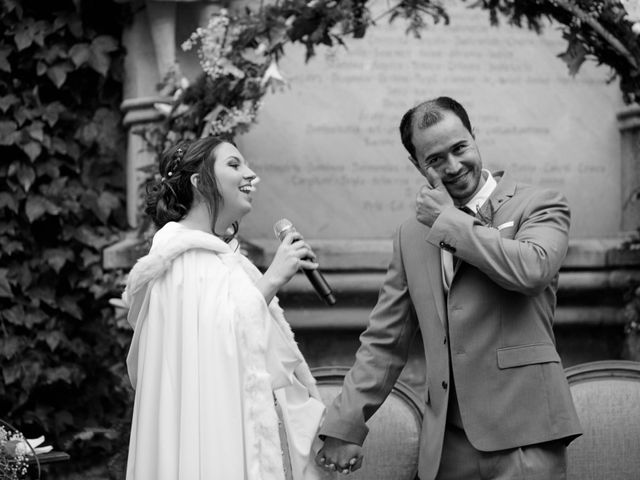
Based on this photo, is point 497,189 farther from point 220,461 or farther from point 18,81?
point 18,81

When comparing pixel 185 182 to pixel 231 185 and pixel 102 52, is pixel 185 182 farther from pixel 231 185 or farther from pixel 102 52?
pixel 102 52

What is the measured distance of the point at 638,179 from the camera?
5270 millimetres

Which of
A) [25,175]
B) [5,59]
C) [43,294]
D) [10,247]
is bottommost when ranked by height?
[43,294]

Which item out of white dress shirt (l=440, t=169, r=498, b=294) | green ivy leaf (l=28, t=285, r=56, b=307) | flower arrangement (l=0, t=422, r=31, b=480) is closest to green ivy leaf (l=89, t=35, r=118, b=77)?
green ivy leaf (l=28, t=285, r=56, b=307)

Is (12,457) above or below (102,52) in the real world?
below

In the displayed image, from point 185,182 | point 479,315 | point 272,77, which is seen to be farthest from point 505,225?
point 272,77

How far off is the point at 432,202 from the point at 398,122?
2431 mm

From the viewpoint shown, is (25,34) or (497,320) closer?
(497,320)

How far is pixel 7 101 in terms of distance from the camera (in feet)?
16.2

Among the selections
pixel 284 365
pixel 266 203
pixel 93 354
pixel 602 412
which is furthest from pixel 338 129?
pixel 284 365

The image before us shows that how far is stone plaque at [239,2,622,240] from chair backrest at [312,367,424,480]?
1.48 m

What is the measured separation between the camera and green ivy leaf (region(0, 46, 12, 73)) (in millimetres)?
4916

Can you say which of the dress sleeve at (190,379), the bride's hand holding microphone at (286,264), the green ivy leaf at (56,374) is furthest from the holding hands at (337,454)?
the green ivy leaf at (56,374)

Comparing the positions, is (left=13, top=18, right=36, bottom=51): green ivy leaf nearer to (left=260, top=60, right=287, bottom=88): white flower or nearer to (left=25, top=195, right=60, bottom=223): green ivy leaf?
(left=25, top=195, right=60, bottom=223): green ivy leaf
